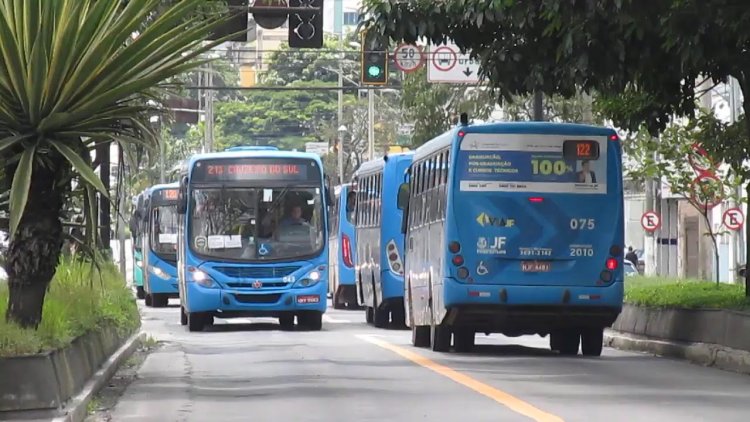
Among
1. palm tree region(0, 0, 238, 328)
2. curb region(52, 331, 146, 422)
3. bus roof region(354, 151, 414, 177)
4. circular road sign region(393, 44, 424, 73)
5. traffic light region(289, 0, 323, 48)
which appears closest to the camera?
curb region(52, 331, 146, 422)

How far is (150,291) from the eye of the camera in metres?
43.1

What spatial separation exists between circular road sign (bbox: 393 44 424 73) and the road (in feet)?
45.5

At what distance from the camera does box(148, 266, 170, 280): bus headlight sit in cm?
4188

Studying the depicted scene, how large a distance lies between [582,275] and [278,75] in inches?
2917

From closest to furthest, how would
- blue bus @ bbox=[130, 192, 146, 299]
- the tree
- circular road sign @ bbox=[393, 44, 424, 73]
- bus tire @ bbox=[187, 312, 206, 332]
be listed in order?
the tree
bus tire @ bbox=[187, 312, 206, 332]
circular road sign @ bbox=[393, 44, 424, 73]
blue bus @ bbox=[130, 192, 146, 299]

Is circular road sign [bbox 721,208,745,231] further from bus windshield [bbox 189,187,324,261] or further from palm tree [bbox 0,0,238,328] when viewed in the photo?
palm tree [bbox 0,0,238,328]

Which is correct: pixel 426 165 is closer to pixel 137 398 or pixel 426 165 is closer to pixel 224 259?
pixel 224 259

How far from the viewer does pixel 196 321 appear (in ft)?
97.5

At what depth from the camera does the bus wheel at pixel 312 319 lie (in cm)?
2964

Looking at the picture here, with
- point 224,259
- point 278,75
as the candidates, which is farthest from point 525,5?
point 278,75

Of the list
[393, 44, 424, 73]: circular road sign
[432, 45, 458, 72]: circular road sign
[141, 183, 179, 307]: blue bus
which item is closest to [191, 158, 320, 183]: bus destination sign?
[393, 44, 424, 73]: circular road sign

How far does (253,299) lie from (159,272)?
45.1 ft

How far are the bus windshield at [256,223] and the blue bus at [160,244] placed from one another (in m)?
12.6

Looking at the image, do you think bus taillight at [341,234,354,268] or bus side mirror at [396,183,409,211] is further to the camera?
bus taillight at [341,234,354,268]
